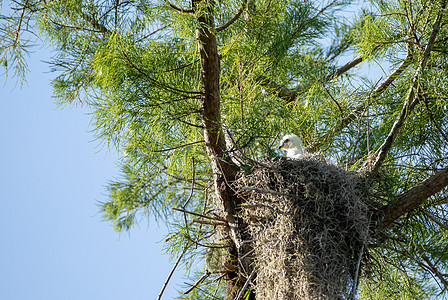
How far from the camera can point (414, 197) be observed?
314cm

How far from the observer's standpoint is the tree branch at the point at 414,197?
3.12 m

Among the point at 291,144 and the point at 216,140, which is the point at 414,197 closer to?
the point at 291,144

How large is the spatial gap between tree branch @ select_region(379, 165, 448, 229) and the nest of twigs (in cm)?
13

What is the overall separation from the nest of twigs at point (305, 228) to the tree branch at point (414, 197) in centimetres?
13

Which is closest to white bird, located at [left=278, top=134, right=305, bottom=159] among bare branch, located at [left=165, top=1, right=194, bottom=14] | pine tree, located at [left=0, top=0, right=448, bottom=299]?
pine tree, located at [left=0, top=0, right=448, bottom=299]

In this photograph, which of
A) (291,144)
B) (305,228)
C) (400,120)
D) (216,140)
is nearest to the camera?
(305,228)

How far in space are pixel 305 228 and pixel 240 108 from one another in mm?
821

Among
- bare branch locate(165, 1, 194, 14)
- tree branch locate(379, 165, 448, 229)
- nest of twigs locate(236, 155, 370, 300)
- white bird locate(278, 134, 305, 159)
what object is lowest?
nest of twigs locate(236, 155, 370, 300)

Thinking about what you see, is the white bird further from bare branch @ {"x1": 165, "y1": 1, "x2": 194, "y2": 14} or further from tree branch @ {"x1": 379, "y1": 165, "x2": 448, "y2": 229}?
bare branch @ {"x1": 165, "y1": 1, "x2": 194, "y2": 14}

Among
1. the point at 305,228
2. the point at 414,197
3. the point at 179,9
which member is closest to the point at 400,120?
the point at 414,197

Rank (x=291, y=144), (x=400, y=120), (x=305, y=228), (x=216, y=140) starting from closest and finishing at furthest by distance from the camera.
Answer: (x=305, y=228) < (x=400, y=120) < (x=216, y=140) < (x=291, y=144)

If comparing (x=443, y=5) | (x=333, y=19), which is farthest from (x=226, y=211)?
(x=333, y=19)

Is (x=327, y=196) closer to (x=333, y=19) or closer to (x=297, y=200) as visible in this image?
(x=297, y=200)

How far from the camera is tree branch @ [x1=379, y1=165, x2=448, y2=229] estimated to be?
3123 mm
